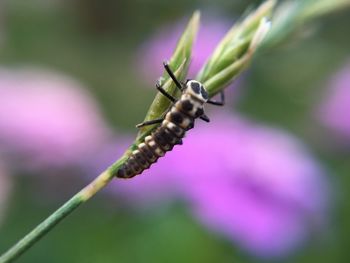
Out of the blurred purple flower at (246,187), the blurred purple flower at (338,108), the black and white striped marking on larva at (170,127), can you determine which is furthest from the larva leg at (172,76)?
the blurred purple flower at (338,108)

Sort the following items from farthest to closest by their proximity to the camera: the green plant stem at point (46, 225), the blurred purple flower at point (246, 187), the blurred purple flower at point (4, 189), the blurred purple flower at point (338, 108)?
the blurred purple flower at point (338, 108), the blurred purple flower at point (4, 189), the blurred purple flower at point (246, 187), the green plant stem at point (46, 225)

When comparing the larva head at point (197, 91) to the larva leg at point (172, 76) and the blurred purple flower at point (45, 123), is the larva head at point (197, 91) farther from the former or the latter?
the blurred purple flower at point (45, 123)

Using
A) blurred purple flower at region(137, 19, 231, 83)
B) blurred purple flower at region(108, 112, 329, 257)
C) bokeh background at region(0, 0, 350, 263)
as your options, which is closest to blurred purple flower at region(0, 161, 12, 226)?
bokeh background at region(0, 0, 350, 263)

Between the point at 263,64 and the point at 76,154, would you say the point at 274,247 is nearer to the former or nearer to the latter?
the point at 76,154

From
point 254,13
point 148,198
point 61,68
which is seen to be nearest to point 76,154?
point 148,198

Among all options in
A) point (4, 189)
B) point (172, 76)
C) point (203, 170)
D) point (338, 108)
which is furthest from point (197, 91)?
point (338, 108)

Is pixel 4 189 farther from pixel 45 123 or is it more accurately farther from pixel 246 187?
pixel 246 187
